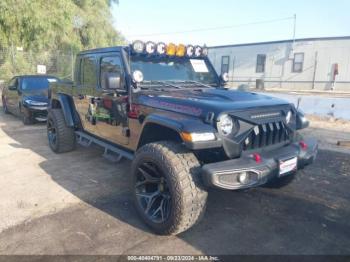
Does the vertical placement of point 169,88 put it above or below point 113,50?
below

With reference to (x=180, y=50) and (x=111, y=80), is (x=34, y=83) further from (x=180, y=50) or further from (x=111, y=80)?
(x=111, y=80)

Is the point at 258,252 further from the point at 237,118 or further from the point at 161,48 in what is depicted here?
the point at 161,48

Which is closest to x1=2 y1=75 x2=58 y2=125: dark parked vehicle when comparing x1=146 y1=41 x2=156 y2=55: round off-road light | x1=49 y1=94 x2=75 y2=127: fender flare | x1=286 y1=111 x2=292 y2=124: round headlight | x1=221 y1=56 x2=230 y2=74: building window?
x1=49 y1=94 x2=75 y2=127: fender flare

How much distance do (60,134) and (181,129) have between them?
3.62 metres

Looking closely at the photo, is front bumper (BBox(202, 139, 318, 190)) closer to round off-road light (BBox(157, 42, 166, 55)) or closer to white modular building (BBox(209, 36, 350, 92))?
round off-road light (BBox(157, 42, 166, 55))

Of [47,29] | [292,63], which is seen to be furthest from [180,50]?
[292,63]

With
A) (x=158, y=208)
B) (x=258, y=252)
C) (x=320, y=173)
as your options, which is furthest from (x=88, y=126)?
(x=320, y=173)

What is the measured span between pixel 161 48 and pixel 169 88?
23.1 inches

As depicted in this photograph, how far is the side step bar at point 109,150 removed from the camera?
418cm

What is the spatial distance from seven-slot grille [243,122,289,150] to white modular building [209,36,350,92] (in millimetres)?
18470

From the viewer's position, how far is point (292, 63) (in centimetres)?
2256

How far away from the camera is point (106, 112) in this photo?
4.46 meters

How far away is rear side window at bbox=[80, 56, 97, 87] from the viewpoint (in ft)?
15.9

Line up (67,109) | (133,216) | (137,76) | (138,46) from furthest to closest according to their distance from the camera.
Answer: (67,109) → (138,46) → (137,76) → (133,216)
